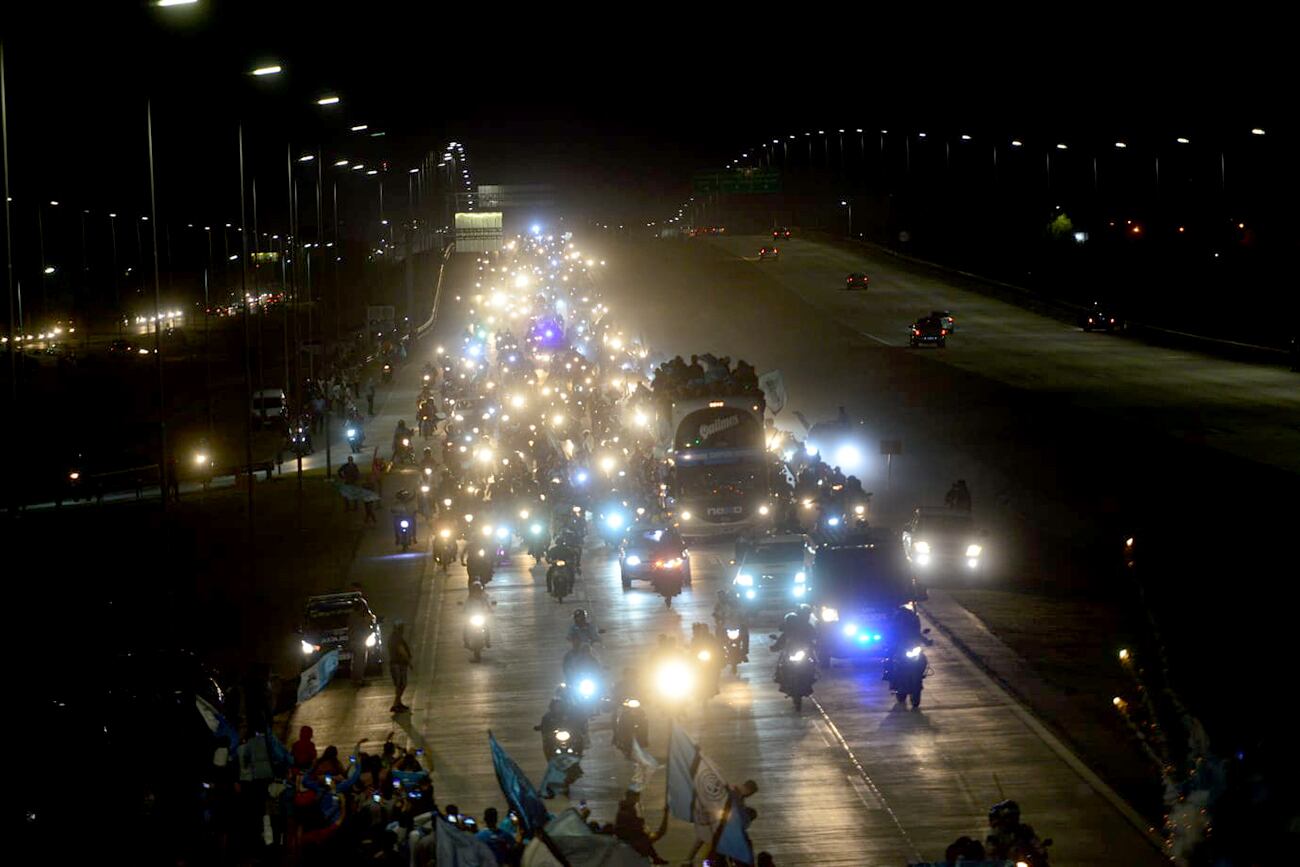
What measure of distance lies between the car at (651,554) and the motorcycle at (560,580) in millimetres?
1181

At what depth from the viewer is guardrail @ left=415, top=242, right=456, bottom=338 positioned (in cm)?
9054

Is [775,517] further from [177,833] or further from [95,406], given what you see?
[95,406]

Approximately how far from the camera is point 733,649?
22.9 meters

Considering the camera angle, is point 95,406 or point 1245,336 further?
point 95,406

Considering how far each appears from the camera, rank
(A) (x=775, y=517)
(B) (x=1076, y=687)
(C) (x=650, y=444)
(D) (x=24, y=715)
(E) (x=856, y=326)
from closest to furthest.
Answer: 1. (D) (x=24, y=715)
2. (B) (x=1076, y=687)
3. (A) (x=775, y=517)
4. (C) (x=650, y=444)
5. (E) (x=856, y=326)

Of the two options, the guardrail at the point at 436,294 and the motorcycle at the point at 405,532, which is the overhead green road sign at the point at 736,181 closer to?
the guardrail at the point at 436,294

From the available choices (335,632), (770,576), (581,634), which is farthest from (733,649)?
(335,632)

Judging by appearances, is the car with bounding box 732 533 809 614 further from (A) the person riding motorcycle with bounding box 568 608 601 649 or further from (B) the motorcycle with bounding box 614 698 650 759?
(B) the motorcycle with bounding box 614 698 650 759

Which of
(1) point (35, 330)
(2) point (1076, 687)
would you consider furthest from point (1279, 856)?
(1) point (35, 330)

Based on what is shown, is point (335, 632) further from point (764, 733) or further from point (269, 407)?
point (269, 407)

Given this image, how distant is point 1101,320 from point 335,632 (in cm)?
5169

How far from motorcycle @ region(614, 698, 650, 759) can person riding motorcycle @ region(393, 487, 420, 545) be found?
643 inches

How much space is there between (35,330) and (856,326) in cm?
7395

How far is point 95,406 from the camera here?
73.2m
